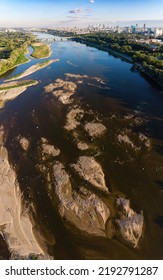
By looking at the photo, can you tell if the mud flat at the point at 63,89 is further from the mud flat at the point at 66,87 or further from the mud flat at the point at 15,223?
the mud flat at the point at 15,223

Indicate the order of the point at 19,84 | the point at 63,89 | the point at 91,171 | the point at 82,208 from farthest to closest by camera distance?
the point at 19,84 < the point at 63,89 < the point at 91,171 < the point at 82,208

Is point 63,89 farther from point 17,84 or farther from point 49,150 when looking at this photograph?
point 49,150

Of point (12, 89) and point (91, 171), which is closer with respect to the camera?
point (91, 171)

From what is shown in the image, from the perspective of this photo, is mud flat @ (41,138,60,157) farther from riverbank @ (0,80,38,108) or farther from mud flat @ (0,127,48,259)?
riverbank @ (0,80,38,108)

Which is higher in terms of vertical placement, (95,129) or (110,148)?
(95,129)

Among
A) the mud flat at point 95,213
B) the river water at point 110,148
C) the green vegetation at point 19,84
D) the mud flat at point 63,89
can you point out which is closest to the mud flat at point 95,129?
the river water at point 110,148

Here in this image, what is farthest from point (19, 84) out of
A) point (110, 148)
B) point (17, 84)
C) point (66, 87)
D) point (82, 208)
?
point (82, 208)
